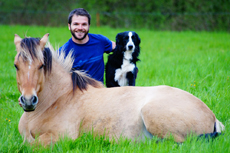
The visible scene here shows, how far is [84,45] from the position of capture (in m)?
4.90

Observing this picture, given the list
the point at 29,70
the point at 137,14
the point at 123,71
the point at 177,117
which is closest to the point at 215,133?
the point at 177,117

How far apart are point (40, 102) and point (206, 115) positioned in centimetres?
247

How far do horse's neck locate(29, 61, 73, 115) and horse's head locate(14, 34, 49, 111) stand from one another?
40 cm

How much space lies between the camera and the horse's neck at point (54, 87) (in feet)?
11.6

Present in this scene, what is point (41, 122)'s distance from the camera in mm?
3393

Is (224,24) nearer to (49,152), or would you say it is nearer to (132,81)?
(132,81)

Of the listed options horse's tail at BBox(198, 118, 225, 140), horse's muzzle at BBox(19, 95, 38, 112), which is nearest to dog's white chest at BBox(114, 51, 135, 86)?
horse's tail at BBox(198, 118, 225, 140)

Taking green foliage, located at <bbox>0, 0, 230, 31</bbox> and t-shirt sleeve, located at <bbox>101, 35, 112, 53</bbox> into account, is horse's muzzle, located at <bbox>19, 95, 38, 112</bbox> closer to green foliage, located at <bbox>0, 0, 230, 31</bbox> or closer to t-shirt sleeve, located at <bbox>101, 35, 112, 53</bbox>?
t-shirt sleeve, located at <bbox>101, 35, 112, 53</bbox>

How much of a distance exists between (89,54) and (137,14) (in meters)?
19.1

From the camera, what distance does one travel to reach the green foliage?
67.7 feet

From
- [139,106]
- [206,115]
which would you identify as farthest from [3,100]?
[206,115]

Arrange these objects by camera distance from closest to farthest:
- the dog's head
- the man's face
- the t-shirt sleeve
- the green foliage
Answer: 1. the man's face
2. the t-shirt sleeve
3. the dog's head
4. the green foliage

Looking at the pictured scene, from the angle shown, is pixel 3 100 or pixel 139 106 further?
pixel 3 100

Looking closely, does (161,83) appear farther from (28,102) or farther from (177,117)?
(28,102)
